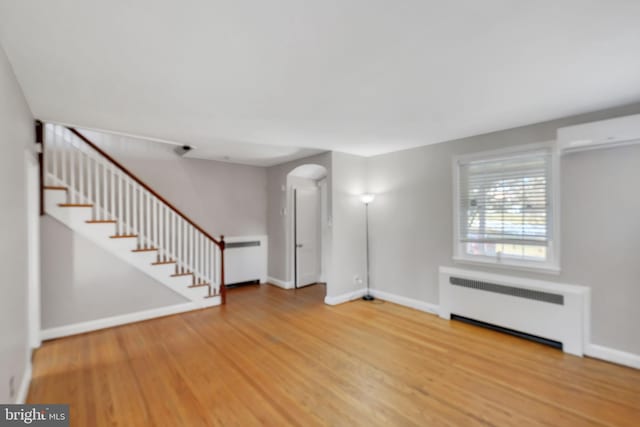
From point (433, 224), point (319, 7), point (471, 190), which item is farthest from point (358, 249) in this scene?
point (319, 7)

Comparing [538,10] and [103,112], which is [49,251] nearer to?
[103,112]

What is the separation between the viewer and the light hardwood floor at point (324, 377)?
6.63 ft

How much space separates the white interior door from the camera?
555 cm

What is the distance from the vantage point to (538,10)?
4.58 ft

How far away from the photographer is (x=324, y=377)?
8.14 feet

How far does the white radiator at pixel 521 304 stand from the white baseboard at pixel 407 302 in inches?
6.9

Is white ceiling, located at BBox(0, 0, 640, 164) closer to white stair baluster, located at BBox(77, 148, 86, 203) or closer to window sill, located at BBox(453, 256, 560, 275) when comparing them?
white stair baluster, located at BBox(77, 148, 86, 203)

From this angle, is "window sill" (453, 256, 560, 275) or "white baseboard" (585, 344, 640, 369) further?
"window sill" (453, 256, 560, 275)

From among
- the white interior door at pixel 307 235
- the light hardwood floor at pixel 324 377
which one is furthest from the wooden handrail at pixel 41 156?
the white interior door at pixel 307 235

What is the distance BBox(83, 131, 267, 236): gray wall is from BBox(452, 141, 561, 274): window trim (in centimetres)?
374

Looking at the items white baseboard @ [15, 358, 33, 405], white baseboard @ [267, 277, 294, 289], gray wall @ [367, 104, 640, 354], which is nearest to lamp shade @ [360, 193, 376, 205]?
gray wall @ [367, 104, 640, 354]

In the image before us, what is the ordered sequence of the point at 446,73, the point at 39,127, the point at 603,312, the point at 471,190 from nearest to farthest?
the point at 446,73 → the point at 603,312 → the point at 39,127 → the point at 471,190

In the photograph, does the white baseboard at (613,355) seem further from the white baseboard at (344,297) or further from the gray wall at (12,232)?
the gray wall at (12,232)

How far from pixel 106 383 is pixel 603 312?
4.69 meters
